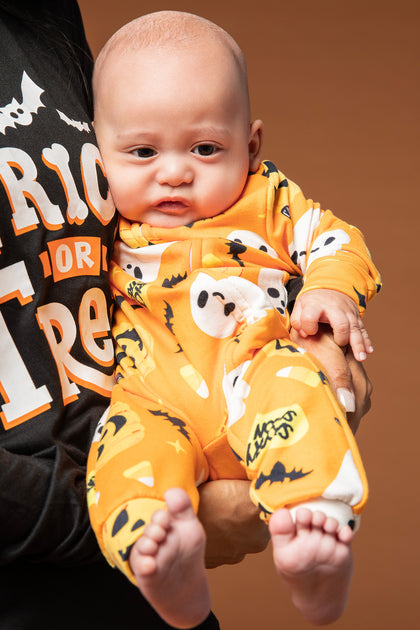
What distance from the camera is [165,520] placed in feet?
2.85

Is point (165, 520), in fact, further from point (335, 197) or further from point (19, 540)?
point (335, 197)

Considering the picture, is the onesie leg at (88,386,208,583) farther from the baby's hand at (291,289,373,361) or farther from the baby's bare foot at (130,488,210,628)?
the baby's hand at (291,289,373,361)

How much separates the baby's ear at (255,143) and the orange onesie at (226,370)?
0.03 meters

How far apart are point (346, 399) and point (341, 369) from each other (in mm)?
45

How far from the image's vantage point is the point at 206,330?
1.12m

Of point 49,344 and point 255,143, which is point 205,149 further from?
point 49,344

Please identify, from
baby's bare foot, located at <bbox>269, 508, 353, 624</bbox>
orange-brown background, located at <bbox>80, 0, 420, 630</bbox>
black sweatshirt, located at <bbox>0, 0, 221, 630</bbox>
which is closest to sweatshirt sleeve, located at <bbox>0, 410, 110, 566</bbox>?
black sweatshirt, located at <bbox>0, 0, 221, 630</bbox>

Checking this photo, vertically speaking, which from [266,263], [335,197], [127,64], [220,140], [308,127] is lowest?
[335,197]

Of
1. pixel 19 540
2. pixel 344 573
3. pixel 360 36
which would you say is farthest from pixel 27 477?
pixel 360 36

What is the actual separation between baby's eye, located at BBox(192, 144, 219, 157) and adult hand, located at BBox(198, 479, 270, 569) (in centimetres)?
46

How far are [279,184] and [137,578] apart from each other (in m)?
0.68

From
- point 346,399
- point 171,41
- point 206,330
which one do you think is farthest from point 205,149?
point 346,399

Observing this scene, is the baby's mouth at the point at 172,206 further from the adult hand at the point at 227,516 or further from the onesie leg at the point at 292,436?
the adult hand at the point at 227,516

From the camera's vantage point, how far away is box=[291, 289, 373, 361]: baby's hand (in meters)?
1.13
